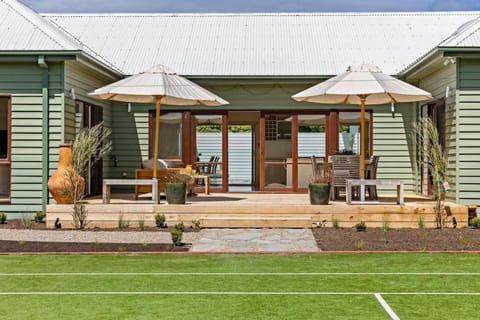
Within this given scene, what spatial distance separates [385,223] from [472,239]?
147 cm

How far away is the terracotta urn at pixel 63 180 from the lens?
10.5 m

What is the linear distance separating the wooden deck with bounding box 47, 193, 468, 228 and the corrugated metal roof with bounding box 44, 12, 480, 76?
13.7 ft

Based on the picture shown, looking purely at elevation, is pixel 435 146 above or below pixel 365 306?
above

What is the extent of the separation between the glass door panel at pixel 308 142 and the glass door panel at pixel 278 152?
0.22 meters

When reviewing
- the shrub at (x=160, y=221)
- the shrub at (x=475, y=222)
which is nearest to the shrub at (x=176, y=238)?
the shrub at (x=160, y=221)

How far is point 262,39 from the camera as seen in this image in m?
15.6

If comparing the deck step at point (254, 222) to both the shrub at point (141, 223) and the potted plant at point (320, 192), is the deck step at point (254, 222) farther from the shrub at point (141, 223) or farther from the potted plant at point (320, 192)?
the shrub at point (141, 223)

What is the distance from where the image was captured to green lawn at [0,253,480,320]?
511cm

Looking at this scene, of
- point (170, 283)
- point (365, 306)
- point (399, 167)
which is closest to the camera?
point (365, 306)

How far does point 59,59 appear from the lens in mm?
10898

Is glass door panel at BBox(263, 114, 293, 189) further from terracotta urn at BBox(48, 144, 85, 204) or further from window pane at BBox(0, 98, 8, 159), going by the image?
window pane at BBox(0, 98, 8, 159)

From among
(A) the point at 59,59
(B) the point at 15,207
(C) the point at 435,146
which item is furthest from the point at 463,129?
(B) the point at 15,207

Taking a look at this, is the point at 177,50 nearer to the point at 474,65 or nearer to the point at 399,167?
the point at 399,167

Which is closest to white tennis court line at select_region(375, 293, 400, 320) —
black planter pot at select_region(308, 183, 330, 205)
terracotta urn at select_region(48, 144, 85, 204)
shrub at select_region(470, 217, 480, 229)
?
black planter pot at select_region(308, 183, 330, 205)
